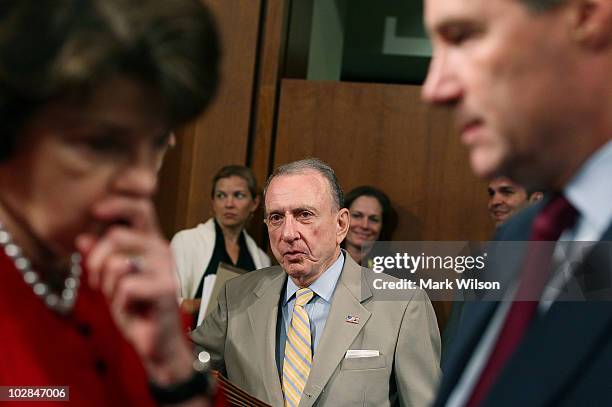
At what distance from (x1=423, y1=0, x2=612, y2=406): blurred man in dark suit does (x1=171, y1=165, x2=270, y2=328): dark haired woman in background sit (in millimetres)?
3975

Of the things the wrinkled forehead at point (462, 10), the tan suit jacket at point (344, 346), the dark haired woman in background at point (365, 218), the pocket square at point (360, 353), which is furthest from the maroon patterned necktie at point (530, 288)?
the dark haired woman in background at point (365, 218)

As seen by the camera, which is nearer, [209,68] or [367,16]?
[209,68]

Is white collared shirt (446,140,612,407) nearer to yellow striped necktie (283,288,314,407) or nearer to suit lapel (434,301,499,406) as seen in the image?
suit lapel (434,301,499,406)

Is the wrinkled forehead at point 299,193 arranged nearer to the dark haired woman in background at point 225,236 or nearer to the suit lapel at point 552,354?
the dark haired woman in background at point 225,236

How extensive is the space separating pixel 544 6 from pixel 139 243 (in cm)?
46

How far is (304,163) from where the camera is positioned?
135 inches

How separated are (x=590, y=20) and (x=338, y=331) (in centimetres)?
214

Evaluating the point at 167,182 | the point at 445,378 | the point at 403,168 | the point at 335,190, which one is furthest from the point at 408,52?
the point at 445,378

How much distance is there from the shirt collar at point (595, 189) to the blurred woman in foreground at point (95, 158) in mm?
391

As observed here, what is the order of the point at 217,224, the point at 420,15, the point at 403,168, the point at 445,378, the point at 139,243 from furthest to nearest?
the point at 420,15 → the point at 403,168 → the point at 217,224 → the point at 445,378 → the point at 139,243

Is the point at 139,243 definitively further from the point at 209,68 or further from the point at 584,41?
the point at 584,41

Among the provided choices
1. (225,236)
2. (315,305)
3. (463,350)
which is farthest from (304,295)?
(463,350)

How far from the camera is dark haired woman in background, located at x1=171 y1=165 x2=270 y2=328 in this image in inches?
190

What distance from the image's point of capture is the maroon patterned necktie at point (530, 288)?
93 centimetres
